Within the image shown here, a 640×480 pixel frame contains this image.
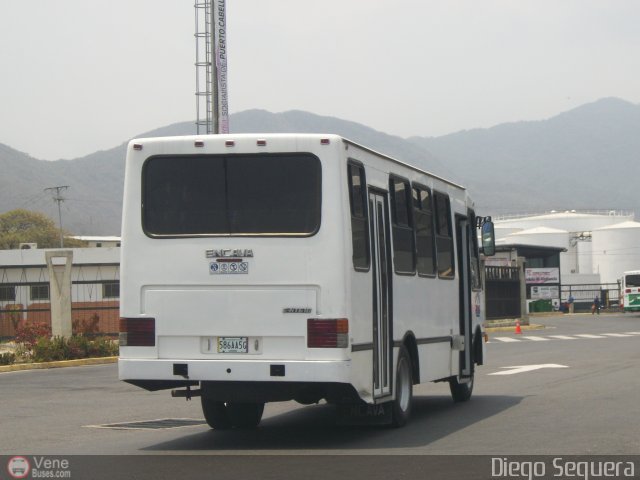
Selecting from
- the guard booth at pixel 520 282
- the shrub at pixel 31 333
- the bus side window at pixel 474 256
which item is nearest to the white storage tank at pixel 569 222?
the guard booth at pixel 520 282

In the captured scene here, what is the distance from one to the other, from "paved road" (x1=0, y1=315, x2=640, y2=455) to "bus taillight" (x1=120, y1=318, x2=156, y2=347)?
1143mm

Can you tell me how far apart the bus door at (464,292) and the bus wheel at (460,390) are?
171 mm

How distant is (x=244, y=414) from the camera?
14992mm

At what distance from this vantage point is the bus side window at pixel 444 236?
16406mm

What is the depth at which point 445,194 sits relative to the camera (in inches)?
669

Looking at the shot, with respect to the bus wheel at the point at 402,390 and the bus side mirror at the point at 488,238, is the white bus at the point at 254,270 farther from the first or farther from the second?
the bus side mirror at the point at 488,238

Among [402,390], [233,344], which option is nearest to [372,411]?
[402,390]

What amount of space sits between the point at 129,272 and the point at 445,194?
18.6 feet

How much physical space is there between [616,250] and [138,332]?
124481 millimetres

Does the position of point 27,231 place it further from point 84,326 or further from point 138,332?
point 138,332

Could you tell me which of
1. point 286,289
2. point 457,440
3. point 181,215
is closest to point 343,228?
point 286,289

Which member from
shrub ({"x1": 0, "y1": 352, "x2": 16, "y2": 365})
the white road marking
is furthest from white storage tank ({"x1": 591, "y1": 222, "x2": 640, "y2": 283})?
shrub ({"x1": 0, "y1": 352, "x2": 16, "y2": 365})
